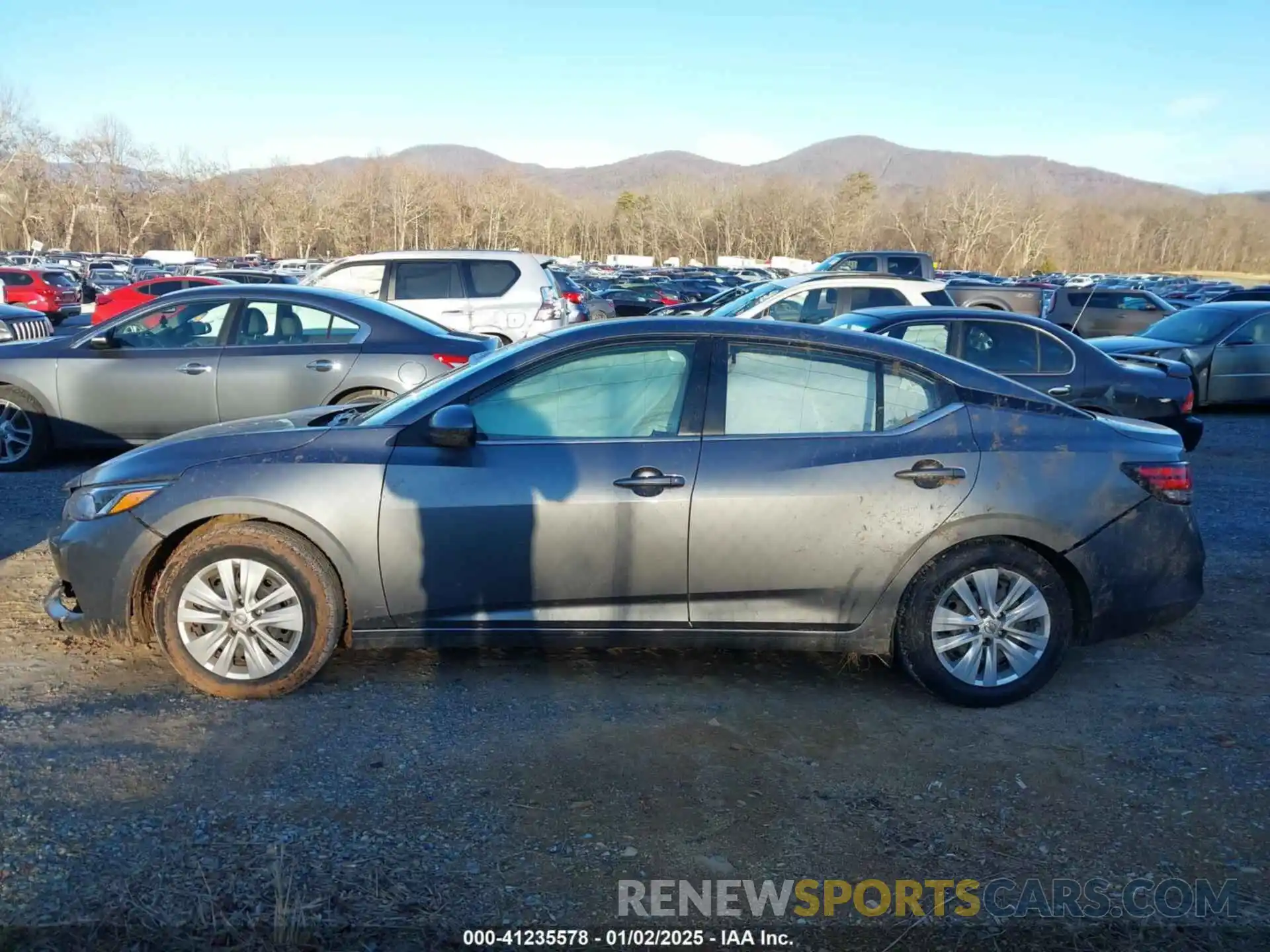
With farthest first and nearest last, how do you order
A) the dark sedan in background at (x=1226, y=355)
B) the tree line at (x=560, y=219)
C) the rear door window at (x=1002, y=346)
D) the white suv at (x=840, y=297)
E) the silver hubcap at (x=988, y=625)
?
the tree line at (x=560, y=219) → the white suv at (x=840, y=297) → the dark sedan in background at (x=1226, y=355) → the rear door window at (x=1002, y=346) → the silver hubcap at (x=988, y=625)

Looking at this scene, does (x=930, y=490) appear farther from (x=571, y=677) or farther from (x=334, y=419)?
(x=334, y=419)

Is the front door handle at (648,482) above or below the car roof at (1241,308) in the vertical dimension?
below

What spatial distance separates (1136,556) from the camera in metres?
4.50

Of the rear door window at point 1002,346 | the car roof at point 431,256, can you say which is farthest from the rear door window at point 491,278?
the rear door window at point 1002,346

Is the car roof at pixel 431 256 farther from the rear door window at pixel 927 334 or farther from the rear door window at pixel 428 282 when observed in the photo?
the rear door window at pixel 927 334

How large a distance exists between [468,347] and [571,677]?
473cm

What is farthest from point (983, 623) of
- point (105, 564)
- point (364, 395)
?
point (364, 395)

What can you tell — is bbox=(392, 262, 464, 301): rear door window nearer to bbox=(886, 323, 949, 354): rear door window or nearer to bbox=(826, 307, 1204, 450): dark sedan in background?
bbox=(826, 307, 1204, 450): dark sedan in background

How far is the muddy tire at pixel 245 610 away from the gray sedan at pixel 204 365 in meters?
4.39

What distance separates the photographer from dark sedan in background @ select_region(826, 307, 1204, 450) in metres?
9.16

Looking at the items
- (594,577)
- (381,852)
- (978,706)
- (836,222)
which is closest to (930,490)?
(978,706)

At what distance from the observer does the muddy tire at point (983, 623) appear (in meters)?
4.43

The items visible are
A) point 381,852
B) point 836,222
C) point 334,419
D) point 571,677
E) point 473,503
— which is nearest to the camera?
point 381,852

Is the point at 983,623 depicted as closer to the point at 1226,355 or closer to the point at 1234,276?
the point at 1226,355
